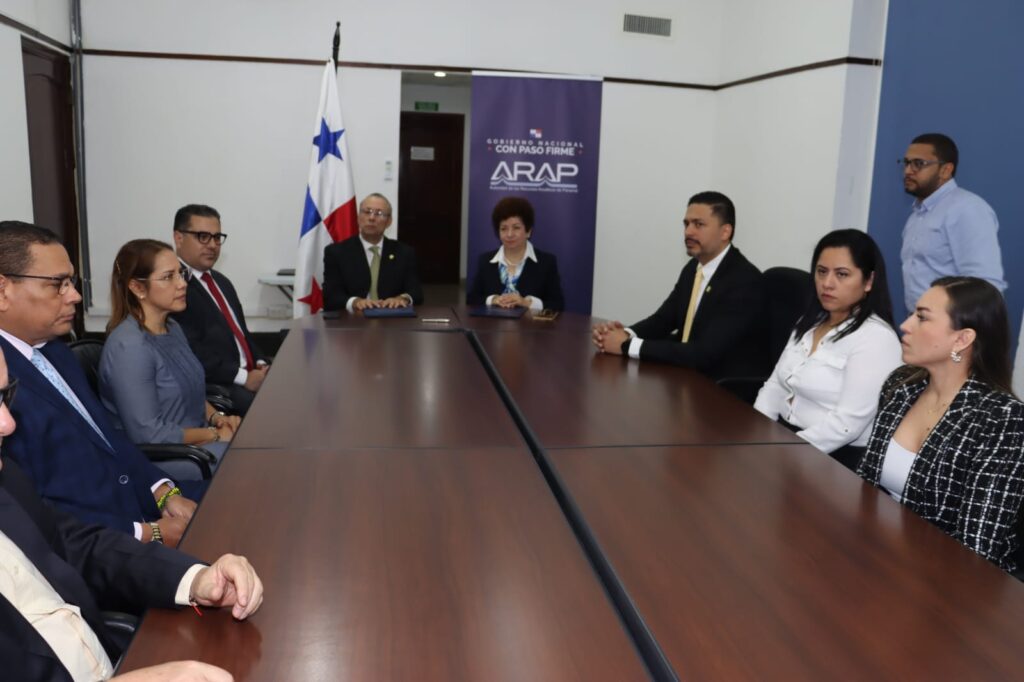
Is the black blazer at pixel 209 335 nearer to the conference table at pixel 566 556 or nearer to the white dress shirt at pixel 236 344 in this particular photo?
the white dress shirt at pixel 236 344

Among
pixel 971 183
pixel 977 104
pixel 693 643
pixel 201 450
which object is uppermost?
pixel 977 104

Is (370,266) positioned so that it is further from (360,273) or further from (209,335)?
(209,335)

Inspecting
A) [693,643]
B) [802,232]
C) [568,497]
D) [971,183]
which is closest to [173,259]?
[568,497]

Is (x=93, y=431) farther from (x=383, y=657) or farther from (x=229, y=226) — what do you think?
(x=229, y=226)

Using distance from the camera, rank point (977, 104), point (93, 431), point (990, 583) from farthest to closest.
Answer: point (977, 104) < point (93, 431) < point (990, 583)

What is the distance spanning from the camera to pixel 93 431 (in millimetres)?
1973

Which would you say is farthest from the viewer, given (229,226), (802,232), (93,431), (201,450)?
(229,226)

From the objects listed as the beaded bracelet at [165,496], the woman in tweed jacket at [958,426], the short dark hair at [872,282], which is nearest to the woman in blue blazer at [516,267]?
the short dark hair at [872,282]

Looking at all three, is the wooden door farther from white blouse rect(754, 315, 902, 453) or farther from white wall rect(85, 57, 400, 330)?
white blouse rect(754, 315, 902, 453)

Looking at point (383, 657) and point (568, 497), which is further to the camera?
point (568, 497)

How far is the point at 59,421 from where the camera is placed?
6.07 ft

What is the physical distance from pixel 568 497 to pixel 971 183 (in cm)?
362

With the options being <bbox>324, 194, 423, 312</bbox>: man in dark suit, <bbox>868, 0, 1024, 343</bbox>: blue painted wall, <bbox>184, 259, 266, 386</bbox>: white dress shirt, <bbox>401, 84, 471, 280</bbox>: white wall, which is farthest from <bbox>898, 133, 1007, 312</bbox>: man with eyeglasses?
<bbox>401, 84, 471, 280</bbox>: white wall

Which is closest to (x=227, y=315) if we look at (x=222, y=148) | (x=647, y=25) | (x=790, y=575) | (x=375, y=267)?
(x=375, y=267)
